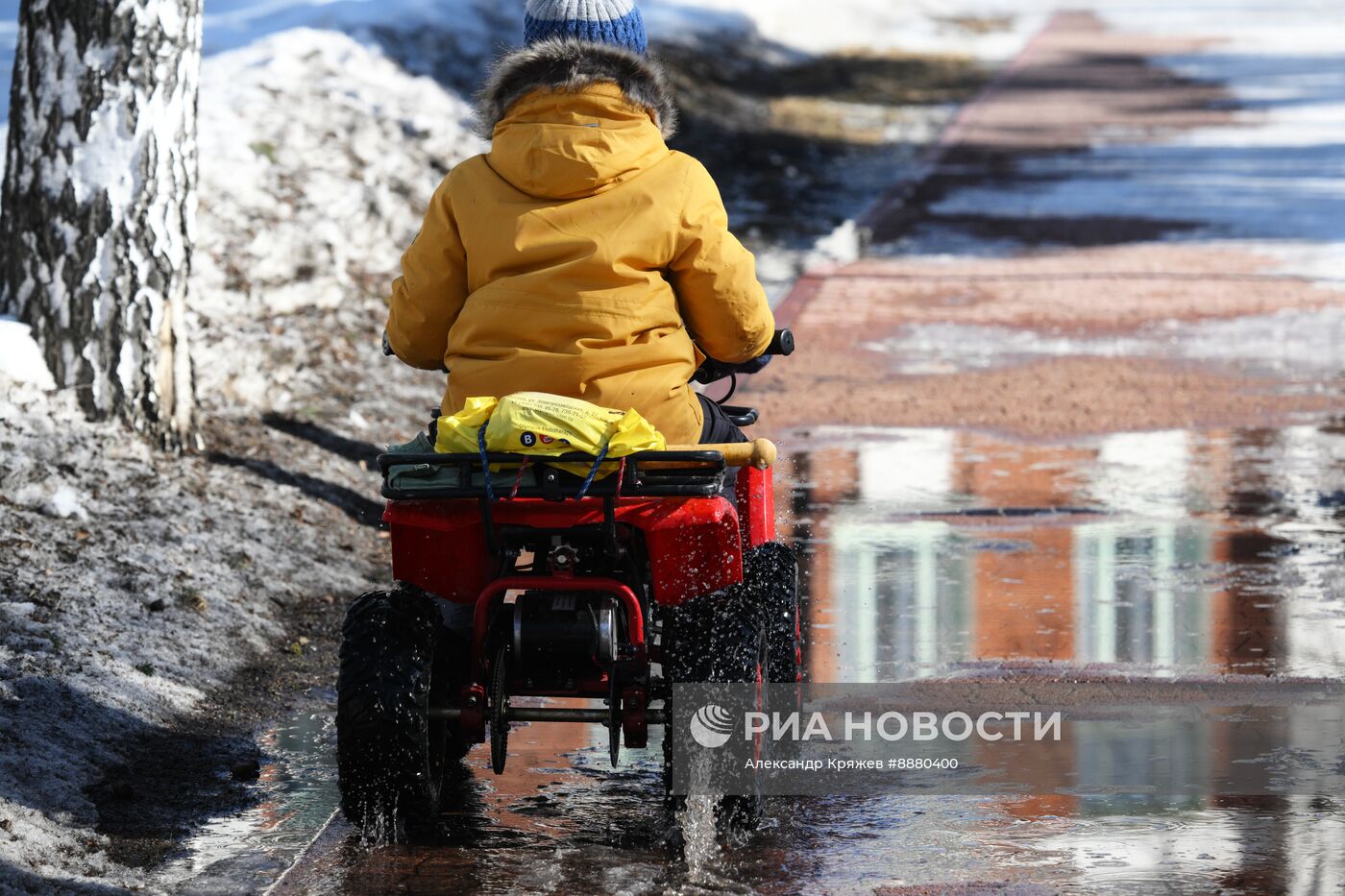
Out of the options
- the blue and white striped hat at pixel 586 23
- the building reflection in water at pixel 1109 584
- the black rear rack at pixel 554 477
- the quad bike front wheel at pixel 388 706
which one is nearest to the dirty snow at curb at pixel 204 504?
the quad bike front wheel at pixel 388 706

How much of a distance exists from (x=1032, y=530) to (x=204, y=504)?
3.48 meters

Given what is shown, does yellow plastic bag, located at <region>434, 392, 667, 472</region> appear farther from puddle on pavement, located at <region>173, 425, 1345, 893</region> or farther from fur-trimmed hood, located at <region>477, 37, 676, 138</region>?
puddle on pavement, located at <region>173, 425, 1345, 893</region>

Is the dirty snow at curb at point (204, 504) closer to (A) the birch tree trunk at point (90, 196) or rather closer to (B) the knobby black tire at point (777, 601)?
(A) the birch tree trunk at point (90, 196)

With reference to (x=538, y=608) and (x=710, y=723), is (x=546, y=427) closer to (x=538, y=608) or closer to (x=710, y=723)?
(x=538, y=608)

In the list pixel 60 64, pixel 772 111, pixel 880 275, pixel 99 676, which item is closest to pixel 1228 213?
pixel 880 275

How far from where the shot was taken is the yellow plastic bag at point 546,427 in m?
4.72

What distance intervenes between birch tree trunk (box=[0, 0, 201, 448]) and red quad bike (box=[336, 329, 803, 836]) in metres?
3.51

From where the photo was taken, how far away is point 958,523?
897 centimetres

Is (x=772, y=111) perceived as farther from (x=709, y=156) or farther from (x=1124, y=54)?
(x=1124, y=54)

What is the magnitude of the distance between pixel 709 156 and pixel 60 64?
42.0 ft

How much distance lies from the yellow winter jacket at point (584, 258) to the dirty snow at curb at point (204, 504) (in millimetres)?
1598

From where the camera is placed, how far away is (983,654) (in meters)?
7.05

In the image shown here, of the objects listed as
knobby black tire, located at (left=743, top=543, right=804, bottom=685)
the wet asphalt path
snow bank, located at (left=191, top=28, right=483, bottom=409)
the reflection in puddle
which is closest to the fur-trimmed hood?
knobby black tire, located at (left=743, top=543, right=804, bottom=685)

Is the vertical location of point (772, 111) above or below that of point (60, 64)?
above
